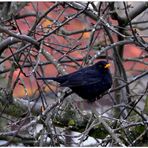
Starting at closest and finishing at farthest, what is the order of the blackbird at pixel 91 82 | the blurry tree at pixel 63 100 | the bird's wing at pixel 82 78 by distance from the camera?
1. the blurry tree at pixel 63 100
2. the bird's wing at pixel 82 78
3. the blackbird at pixel 91 82

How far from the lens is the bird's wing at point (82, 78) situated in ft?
13.4

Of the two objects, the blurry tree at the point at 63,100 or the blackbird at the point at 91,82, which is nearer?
the blurry tree at the point at 63,100

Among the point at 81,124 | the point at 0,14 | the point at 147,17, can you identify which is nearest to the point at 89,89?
the point at 81,124

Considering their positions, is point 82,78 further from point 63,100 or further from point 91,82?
point 63,100

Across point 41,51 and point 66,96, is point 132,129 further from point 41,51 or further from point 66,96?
point 41,51

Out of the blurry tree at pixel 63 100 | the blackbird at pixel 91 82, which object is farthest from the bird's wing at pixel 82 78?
the blurry tree at pixel 63 100

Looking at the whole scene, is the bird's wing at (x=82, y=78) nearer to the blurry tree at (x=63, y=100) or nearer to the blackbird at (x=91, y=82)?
the blackbird at (x=91, y=82)

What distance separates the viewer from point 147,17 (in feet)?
20.0

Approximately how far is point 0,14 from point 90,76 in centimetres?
121

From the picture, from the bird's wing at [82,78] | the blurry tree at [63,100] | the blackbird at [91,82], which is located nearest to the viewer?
the blurry tree at [63,100]

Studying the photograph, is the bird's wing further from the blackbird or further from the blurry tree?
the blurry tree

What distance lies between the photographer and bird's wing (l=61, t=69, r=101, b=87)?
408cm

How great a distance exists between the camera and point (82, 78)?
14.2 ft

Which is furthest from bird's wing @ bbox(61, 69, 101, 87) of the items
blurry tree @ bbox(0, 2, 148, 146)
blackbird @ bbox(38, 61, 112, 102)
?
blurry tree @ bbox(0, 2, 148, 146)
